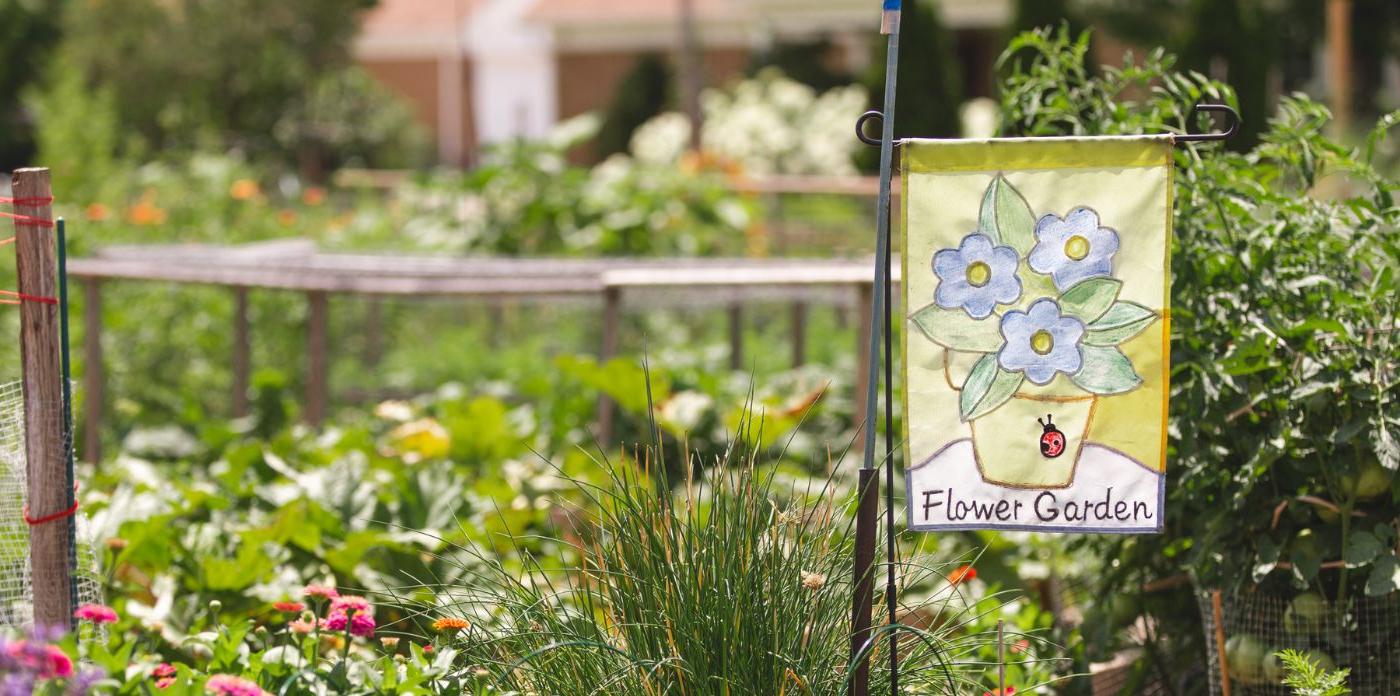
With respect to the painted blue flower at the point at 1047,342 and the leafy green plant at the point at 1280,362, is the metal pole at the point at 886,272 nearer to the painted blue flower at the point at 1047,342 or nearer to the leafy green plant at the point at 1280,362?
the painted blue flower at the point at 1047,342

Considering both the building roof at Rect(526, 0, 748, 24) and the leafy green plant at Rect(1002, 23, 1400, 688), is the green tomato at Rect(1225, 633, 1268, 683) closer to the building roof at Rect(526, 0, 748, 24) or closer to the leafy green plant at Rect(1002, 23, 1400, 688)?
the leafy green plant at Rect(1002, 23, 1400, 688)

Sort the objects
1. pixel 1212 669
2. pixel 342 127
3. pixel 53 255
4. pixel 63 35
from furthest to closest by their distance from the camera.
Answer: pixel 63 35
pixel 342 127
pixel 1212 669
pixel 53 255

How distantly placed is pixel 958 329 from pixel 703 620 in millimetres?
657

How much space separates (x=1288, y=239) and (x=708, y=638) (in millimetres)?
1558

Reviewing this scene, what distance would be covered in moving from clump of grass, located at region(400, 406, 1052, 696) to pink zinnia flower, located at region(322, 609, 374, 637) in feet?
0.46

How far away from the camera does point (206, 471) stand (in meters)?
5.71

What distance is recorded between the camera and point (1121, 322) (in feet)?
9.00

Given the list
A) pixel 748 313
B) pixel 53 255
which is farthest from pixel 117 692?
pixel 748 313

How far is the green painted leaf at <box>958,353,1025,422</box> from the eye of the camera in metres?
2.76

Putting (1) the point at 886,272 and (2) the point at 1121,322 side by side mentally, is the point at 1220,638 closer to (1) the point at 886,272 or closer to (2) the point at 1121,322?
(2) the point at 1121,322

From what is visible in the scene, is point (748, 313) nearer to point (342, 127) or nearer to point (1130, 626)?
point (1130, 626)

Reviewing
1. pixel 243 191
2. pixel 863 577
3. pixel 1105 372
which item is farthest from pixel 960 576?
pixel 243 191

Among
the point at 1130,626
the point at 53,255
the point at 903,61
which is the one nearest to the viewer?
the point at 53,255

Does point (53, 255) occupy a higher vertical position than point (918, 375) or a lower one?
higher
